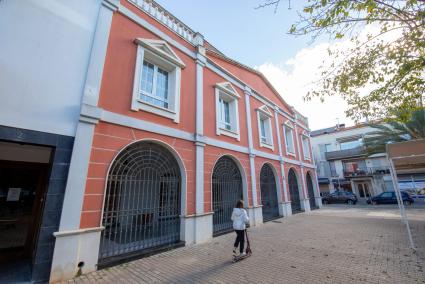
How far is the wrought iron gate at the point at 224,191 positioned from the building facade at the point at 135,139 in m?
0.04

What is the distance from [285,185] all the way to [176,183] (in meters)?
8.44

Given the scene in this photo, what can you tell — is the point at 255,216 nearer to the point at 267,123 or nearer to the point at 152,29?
the point at 267,123

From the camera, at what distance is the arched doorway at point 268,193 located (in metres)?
11.3

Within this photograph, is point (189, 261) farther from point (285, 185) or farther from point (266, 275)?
point (285, 185)

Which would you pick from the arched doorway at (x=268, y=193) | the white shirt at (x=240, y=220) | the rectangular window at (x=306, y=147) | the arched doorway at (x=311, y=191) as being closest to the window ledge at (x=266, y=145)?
the arched doorway at (x=268, y=193)

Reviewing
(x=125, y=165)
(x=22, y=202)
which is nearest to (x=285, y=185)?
(x=125, y=165)

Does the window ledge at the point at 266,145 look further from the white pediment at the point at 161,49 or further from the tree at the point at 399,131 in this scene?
the white pediment at the point at 161,49

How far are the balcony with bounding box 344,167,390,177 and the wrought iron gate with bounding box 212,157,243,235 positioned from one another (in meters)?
26.5

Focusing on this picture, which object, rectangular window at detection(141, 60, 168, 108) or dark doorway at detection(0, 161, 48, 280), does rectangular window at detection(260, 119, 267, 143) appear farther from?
dark doorway at detection(0, 161, 48, 280)

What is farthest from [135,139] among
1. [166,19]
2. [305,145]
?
[305,145]

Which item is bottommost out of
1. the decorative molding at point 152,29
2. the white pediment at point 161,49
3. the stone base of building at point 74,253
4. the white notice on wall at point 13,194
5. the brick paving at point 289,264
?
the brick paving at point 289,264

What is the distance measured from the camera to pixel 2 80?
3.96m

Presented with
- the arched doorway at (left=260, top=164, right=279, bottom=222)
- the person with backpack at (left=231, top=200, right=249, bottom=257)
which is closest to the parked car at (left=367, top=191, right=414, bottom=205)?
the arched doorway at (left=260, top=164, right=279, bottom=222)

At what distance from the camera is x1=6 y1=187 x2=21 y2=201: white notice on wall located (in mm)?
6023
